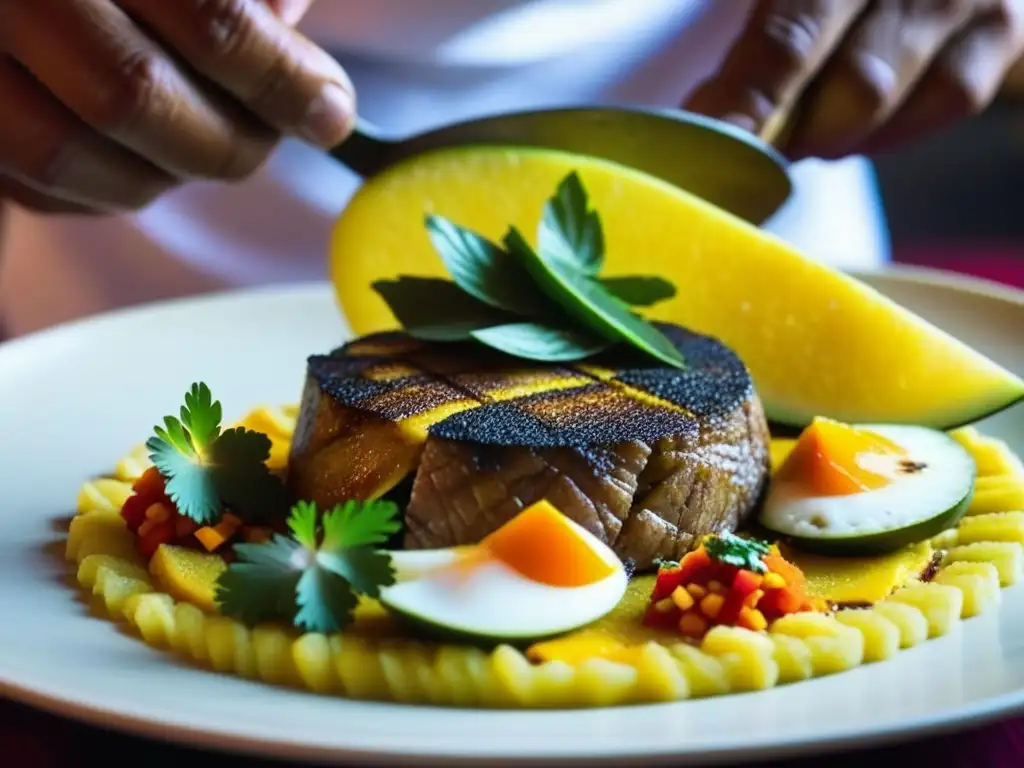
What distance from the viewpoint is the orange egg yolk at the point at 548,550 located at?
86.6 inches

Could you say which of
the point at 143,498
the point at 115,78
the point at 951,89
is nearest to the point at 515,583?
the point at 143,498

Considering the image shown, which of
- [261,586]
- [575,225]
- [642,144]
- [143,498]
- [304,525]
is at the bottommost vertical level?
[143,498]

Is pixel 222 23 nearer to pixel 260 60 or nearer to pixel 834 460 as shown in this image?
pixel 260 60

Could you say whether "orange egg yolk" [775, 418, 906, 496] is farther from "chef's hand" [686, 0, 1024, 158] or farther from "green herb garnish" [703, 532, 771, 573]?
"chef's hand" [686, 0, 1024, 158]

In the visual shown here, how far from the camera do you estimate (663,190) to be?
3.52 meters

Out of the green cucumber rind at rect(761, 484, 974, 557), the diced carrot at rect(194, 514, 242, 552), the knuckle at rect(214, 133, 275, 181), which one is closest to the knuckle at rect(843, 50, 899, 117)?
the green cucumber rind at rect(761, 484, 974, 557)

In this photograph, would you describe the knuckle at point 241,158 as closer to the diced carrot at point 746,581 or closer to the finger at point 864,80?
the finger at point 864,80

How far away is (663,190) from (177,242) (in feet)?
6.38

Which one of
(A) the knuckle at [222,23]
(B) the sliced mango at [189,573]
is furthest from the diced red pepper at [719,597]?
(A) the knuckle at [222,23]

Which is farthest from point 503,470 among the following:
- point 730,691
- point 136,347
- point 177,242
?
point 177,242

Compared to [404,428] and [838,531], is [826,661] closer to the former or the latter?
[838,531]

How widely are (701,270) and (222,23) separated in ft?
4.50

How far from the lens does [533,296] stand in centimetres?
300

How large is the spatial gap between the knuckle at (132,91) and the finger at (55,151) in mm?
178
